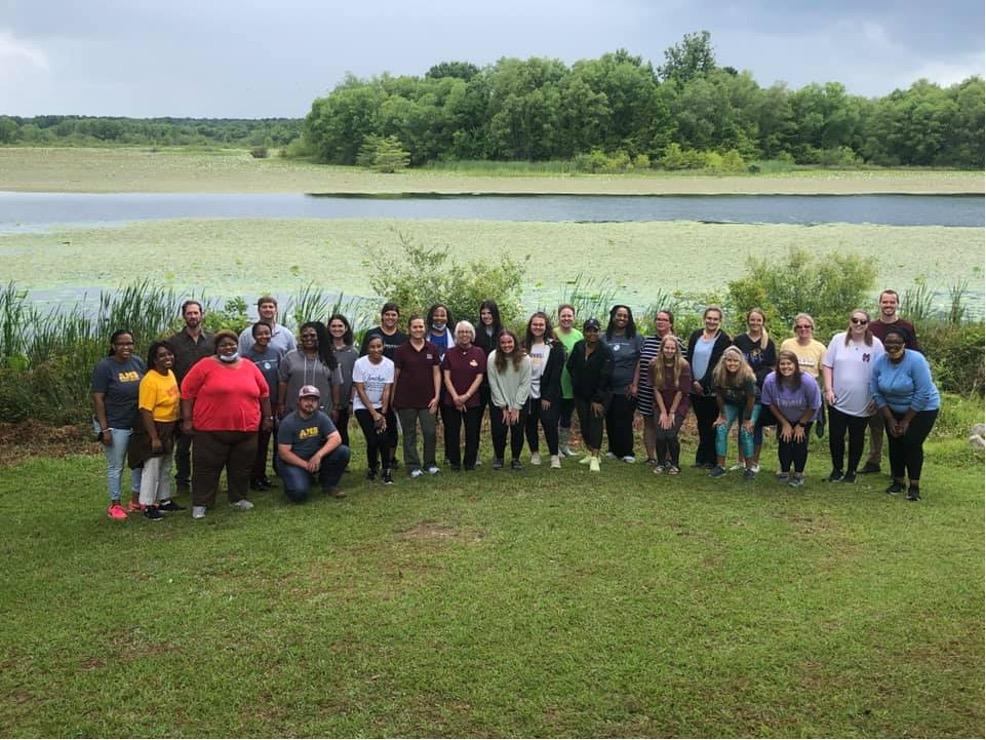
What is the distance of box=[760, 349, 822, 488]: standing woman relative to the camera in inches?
290

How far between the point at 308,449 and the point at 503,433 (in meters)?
1.78

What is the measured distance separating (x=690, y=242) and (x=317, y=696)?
65.6ft

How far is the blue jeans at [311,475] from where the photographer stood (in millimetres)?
7090

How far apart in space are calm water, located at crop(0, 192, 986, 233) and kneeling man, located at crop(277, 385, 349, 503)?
71.9 feet

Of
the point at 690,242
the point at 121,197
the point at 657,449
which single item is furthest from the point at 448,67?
the point at 657,449

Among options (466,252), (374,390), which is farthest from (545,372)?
(466,252)

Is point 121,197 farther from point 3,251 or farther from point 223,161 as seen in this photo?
point 223,161

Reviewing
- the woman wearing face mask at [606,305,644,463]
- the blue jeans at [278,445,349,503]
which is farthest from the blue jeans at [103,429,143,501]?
the woman wearing face mask at [606,305,644,463]

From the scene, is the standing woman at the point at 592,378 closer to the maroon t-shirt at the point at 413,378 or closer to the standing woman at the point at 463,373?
the standing woman at the point at 463,373

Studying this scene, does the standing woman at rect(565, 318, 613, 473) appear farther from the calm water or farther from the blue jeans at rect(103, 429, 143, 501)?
the calm water

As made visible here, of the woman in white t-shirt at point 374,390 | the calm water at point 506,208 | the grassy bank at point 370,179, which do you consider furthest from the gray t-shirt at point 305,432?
the grassy bank at point 370,179

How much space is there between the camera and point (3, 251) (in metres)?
20.5

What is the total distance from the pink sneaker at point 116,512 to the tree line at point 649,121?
6261 cm

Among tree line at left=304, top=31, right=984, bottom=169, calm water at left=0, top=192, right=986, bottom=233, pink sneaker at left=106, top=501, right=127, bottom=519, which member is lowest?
pink sneaker at left=106, top=501, right=127, bottom=519
